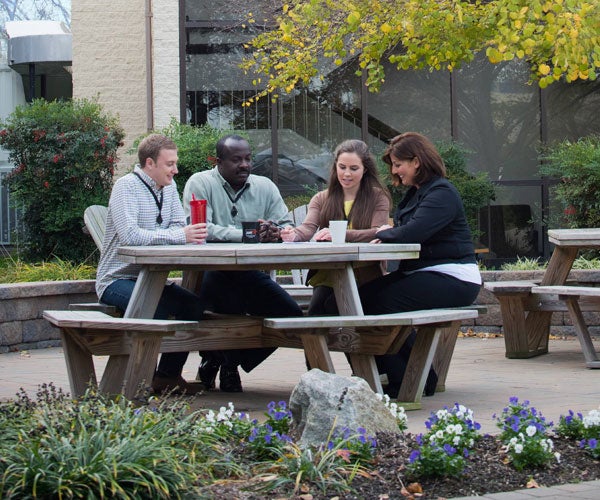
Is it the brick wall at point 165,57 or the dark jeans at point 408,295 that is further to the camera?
the brick wall at point 165,57

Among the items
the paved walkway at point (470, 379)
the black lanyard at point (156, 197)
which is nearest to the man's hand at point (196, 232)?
the black lanyard at point (156, 197)

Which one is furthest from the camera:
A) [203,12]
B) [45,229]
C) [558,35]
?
[203,12]

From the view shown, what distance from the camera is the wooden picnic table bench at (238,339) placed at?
5.73 metres

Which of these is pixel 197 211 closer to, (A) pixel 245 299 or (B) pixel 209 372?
(A) pixel 245 299

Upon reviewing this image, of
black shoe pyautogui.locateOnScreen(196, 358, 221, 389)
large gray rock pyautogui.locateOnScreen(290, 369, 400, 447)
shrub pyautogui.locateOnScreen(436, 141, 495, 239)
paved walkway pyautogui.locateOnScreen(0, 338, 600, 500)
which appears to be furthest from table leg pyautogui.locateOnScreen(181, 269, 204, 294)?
shrub pyautogui.locateOnScreen(436, 141, 495, 239)

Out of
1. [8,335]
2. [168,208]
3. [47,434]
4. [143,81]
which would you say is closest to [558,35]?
[168,208]

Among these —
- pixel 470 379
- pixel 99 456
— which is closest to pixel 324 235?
pixel 470 379

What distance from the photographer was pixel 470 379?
24.9 ft

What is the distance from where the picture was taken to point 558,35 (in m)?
8.52

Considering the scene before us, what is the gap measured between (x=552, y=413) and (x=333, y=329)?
1255mm

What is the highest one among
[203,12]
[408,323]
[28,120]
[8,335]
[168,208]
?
[203,12]

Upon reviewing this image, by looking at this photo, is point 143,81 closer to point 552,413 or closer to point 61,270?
point 61,270

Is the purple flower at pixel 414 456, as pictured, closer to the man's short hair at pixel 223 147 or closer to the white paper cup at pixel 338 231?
the white paper cup at pixel 338 231

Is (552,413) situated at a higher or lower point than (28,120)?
lower
